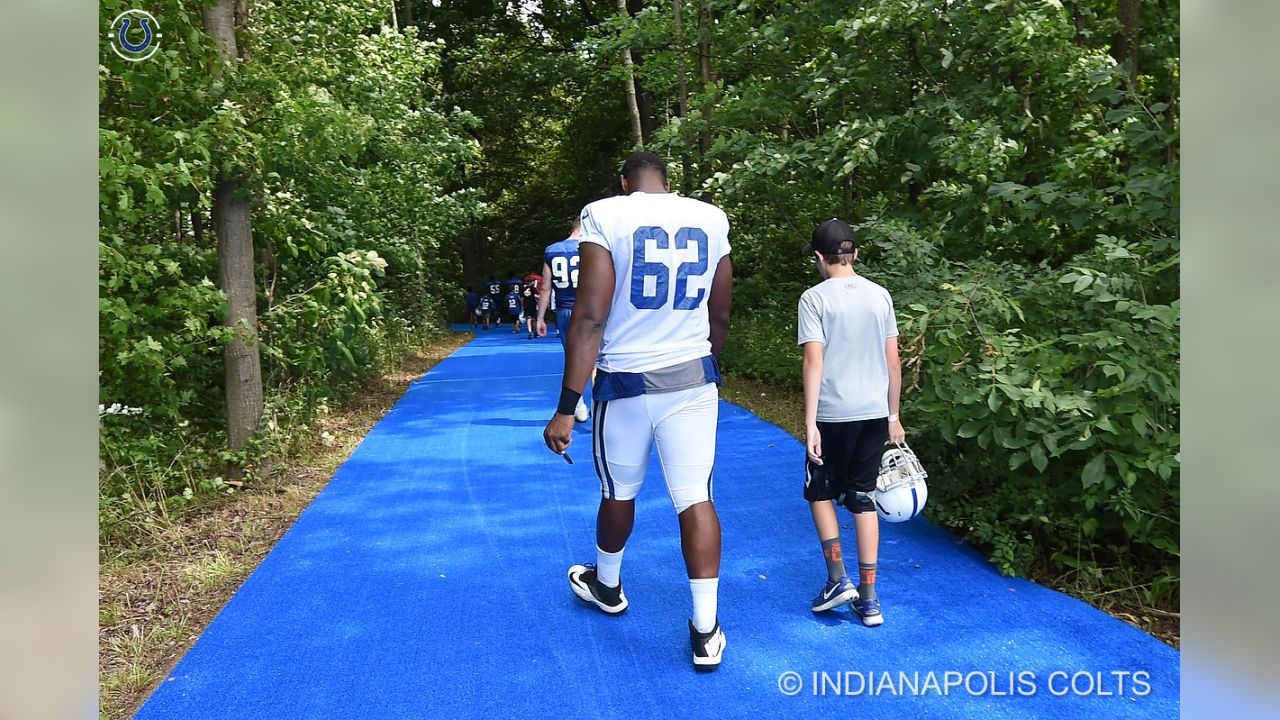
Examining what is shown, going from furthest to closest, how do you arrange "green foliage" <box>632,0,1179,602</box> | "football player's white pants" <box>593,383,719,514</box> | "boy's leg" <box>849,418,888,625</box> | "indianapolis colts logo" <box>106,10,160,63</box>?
"indianapolis colts logo" <box>106,10,160,63</box>, "green foliage" <box>632,0,1179,602</box>, "boy's leg" <box>849,418,888,625</box>, "football player's white pants" <box>593,383,719,514</box>

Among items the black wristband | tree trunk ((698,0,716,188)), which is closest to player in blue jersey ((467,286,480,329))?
tree trunk ((698,0,716,188))

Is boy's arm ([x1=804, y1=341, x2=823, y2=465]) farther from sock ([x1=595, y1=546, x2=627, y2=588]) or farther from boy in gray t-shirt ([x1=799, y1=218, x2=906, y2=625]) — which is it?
sock ([x1=595, y1=546, x2=627, y2=588])

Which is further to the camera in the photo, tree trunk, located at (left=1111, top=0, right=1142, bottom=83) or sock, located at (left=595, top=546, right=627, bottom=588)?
tree trunk, located at (left=1111, top=0, right=1142, bottom=83)

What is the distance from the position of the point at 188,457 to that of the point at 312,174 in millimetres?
2556

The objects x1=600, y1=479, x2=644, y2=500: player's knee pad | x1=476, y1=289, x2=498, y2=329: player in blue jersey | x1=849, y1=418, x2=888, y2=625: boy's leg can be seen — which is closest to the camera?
x1=600, y1=479, x2=644, y2=500: player's knee pad

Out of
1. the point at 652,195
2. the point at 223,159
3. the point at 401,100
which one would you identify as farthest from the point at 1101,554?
the point at 401,100

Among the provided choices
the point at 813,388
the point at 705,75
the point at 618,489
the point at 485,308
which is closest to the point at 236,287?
the point at 618,489

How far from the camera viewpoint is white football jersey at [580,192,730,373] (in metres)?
3.56

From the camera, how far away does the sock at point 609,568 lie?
409cm

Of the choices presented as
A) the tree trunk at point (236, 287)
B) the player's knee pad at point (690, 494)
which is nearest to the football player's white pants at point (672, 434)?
the player's knee pad at point (690, 494)

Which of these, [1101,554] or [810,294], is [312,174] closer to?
[810,294]

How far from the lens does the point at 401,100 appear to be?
1236 cm

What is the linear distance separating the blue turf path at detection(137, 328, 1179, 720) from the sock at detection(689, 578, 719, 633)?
0.63ft

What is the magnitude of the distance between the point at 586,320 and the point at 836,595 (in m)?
1.77
